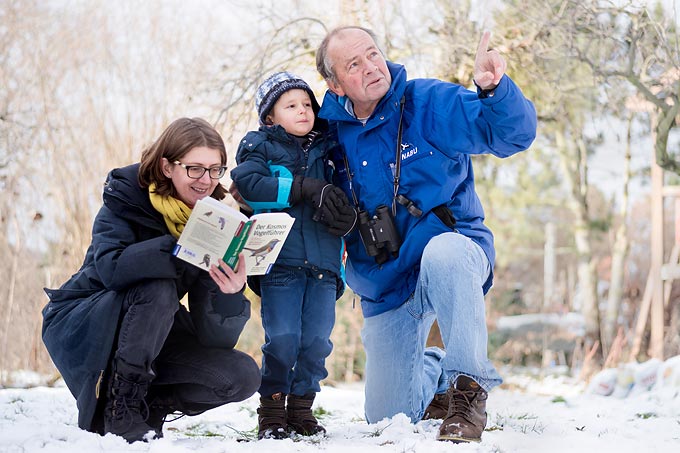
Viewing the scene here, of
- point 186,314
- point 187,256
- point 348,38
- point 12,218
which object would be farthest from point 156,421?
point 12,218

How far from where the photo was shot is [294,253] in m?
3.03

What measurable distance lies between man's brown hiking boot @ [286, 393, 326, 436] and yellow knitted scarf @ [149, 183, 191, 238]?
866 mm

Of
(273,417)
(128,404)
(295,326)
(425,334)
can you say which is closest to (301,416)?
(273,417)

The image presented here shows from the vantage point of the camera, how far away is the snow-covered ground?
8.12 ft

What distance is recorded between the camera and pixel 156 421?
287cm

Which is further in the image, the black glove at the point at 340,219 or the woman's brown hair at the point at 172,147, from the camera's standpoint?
the black glove at the point at 340,219

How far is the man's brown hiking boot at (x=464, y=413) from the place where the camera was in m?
2.59

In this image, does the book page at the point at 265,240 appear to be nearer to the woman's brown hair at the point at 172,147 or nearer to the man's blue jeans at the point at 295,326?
the man's blue jeans at the point at 295,326

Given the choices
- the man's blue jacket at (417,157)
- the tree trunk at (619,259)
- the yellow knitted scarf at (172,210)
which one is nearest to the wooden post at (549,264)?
the tree trunk at (619,259)

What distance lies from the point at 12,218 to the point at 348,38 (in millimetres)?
4926

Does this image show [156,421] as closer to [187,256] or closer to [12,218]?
[187,256]

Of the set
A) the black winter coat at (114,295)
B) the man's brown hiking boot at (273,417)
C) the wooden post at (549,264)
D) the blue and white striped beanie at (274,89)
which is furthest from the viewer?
the wooden post at (549,264)

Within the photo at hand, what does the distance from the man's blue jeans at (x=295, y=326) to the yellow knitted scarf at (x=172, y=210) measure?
492 mm

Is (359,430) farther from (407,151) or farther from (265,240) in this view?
(407,151)
